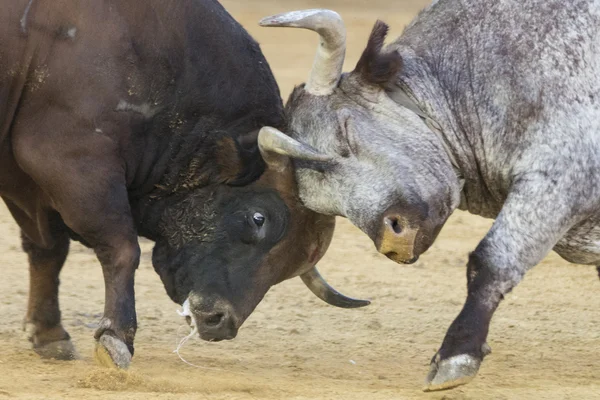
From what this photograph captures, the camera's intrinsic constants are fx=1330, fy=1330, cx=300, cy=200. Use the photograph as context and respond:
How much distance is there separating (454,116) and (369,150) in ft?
1.75

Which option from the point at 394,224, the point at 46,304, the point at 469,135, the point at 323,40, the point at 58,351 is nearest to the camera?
the point at 394,224

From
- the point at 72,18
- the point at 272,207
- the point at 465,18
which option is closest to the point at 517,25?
the point at 465,18

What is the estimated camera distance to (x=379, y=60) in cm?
618

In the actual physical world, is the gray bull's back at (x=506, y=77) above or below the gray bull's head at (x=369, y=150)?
above

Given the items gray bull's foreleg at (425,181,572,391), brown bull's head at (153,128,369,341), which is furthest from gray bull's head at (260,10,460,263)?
gray bull's foreleg at (425,181,572,391)

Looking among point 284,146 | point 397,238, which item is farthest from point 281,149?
point 397,238

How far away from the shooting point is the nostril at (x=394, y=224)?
596 centimetres

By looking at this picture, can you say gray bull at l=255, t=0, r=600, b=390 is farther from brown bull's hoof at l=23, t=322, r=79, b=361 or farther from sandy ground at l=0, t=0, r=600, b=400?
brown bull's hoof at l=23, t=322, r=79, b=361

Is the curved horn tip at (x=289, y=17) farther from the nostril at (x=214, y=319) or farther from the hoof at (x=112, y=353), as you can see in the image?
the hoof at (x=112, y=353)

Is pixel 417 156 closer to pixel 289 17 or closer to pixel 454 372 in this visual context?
pixel 289 17

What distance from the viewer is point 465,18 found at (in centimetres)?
640

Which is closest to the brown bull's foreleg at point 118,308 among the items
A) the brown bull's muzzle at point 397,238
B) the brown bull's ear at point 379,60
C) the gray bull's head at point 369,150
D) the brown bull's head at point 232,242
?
the brown bull's head at point 232,242

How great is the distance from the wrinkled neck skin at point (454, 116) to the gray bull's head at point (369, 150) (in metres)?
0.09

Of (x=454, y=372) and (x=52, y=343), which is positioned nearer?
(x=454, y=372)
